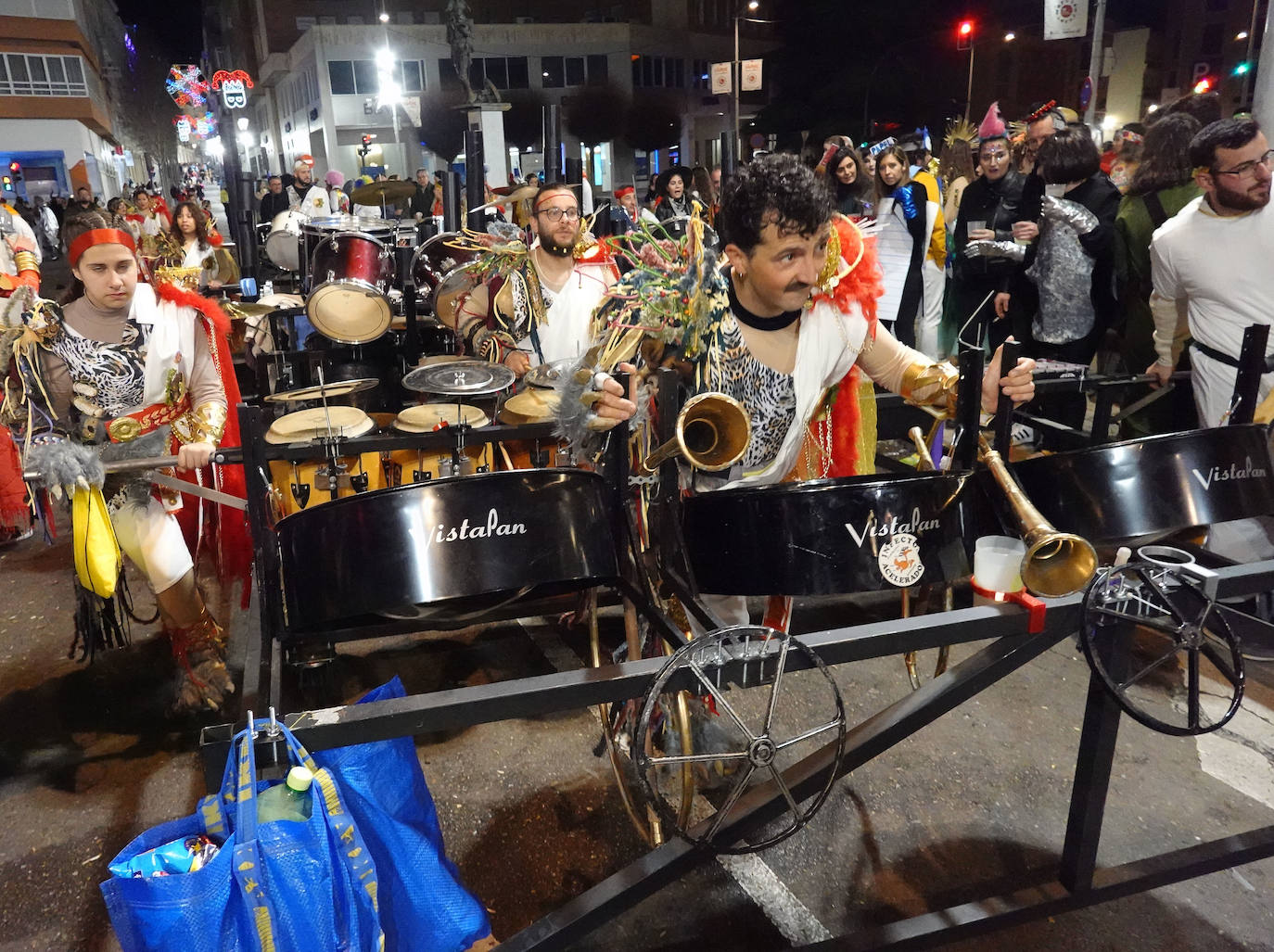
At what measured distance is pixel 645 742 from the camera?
1310mm

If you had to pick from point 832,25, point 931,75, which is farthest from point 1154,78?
point 832,25

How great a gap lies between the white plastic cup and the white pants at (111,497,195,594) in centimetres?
221

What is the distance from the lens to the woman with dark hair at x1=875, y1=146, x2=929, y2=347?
473 cm

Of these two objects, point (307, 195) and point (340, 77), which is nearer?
point (307, 195)

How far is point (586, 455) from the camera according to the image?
2.01 metres

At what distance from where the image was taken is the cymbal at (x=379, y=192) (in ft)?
30.7

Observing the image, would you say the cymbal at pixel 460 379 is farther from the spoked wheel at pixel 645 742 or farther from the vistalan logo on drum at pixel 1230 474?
the vistalan logo on drum at pixel 1230 474

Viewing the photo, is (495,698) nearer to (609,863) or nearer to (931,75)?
(609,863)

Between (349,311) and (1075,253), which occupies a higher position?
(1075,253)

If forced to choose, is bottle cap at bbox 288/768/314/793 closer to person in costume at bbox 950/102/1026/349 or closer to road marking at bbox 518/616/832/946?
road marking at bbox 518/616/832/946

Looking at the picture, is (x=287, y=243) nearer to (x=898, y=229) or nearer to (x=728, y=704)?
(x=898, y=229)

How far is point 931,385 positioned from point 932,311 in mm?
3200

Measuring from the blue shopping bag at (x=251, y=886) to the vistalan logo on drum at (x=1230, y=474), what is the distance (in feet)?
5.78

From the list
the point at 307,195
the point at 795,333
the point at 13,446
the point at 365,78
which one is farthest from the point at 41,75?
the point at 795,333
